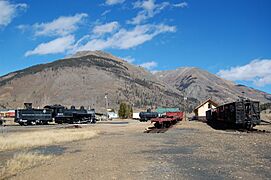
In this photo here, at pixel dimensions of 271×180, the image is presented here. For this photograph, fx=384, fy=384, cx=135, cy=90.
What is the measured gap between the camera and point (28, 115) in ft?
227

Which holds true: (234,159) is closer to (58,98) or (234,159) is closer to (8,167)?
(8,167)

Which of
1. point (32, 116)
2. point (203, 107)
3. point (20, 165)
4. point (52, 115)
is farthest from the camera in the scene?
point (203, 107)

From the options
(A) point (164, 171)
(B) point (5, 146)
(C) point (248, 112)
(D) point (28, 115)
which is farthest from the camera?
(D) point (28, 115)

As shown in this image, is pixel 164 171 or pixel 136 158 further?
pixel 136 158

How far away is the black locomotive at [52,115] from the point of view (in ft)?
226

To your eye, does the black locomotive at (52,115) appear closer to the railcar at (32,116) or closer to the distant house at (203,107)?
the railcar at (32,116)

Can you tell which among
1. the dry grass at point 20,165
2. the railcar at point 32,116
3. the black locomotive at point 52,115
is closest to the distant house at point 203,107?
the black locomotive at point 52,115

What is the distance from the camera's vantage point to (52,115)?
74.6 meters

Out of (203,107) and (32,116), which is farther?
(203,107)

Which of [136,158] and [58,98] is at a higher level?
[58,98]

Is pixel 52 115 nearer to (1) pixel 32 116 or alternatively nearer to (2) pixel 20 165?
(1) pixel 32 116

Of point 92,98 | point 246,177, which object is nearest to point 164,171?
point 246,177

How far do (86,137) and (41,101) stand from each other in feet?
496

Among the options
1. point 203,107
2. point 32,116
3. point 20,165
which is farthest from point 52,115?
point 20,165
